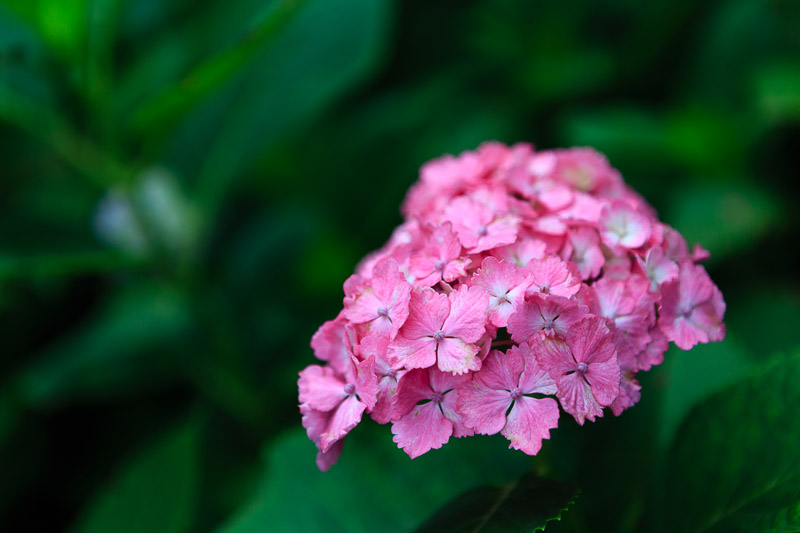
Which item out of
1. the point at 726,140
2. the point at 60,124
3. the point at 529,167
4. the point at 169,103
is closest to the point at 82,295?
the point at 60,124

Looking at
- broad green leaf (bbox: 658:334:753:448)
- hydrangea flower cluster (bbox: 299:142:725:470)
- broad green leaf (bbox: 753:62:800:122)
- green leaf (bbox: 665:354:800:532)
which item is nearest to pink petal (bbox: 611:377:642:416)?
hydrangea flower cluster (bbox: 299:142:725:470)

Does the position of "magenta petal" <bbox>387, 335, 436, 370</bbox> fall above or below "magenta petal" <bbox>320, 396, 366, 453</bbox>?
above

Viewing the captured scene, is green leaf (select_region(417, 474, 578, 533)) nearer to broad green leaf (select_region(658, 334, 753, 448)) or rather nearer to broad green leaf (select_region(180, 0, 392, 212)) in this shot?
broad green leaf (select_region(658, 334, 753, 448))

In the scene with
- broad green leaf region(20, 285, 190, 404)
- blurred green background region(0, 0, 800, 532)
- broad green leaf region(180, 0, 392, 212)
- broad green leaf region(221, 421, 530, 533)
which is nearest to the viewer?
broad green leaf region(221, 421, 530, 533)

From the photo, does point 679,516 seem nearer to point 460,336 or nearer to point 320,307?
point 460,336

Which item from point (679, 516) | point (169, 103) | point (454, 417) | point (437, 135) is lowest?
point (679, 516)

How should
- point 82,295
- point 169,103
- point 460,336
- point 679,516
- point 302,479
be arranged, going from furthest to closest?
point 82,295
point 169,103
point 302,479
point 679,516
point 460,336

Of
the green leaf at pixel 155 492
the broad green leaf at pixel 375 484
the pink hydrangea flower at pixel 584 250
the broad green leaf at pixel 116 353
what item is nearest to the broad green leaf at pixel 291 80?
the broad green leaf at pixel 116 353
